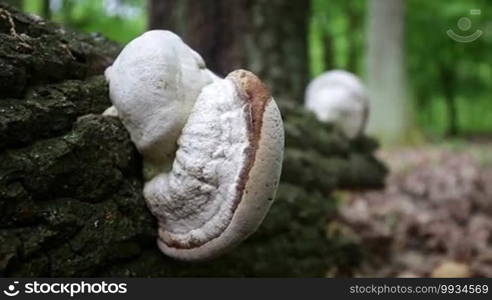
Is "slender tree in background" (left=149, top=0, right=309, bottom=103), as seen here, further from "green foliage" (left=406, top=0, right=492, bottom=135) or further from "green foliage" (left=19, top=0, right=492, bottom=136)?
"green foliage" (left=406, top=0, right=492, bottom=135)

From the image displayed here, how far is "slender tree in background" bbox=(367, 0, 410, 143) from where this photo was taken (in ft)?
31.6

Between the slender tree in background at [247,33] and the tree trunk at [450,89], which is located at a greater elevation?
the slender tree in background at [247,33]

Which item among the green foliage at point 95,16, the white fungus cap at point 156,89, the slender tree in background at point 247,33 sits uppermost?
the white fungus cap at point 156,89

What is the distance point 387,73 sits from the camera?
9.75 meters

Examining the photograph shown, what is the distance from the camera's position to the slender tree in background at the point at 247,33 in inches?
152

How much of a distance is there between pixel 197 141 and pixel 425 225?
8.07 ft

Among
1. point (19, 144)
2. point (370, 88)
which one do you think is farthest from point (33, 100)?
point (370, 88)

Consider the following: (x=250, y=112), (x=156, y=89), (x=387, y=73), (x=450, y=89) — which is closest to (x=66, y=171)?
(x=156, y=89)

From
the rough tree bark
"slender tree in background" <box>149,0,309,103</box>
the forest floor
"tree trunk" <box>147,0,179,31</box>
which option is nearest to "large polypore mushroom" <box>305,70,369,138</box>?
"slender tree in background" <box>149,0,309,103</box>

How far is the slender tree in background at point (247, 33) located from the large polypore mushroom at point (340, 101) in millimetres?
276

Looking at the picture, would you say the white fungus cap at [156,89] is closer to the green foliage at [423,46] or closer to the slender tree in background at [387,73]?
the green foliage at [423,46]

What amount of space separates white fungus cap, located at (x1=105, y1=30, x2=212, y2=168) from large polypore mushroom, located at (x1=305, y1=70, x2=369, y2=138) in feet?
8.04

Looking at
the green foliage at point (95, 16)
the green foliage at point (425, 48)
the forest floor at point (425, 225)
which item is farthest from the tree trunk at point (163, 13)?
the green foliage at point (425, 48)

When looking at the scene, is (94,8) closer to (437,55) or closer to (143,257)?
(143,257)
